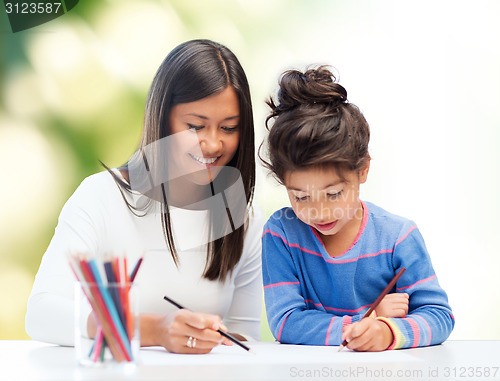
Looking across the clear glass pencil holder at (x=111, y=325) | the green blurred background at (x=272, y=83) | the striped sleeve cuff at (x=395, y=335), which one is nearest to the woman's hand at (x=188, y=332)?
the clear glass pencil holder at (x=111, y=325)

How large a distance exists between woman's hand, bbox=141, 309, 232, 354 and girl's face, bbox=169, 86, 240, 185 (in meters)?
0.39

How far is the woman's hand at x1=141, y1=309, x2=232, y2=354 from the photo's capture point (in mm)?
1010

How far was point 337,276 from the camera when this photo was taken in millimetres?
1264

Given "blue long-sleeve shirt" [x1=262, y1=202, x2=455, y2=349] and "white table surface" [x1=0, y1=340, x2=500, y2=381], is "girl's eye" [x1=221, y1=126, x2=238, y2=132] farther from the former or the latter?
"white table surface" [x1=0, y1=340, x2=500, y2=381]

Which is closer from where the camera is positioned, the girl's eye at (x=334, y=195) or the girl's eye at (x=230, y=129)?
the girl's eye at (x=334, y=195)

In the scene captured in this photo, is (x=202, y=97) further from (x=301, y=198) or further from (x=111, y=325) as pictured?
(x=111, y=325)

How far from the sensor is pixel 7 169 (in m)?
2.05

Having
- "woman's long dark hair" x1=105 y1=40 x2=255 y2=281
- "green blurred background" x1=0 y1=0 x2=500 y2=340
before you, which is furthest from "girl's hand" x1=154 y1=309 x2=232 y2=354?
"green blurred background" x1=0 y1=0 x2=500 y2=340

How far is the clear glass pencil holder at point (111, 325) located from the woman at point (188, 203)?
0.35 meters

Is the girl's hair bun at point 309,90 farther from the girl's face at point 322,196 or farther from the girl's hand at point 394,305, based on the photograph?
the girl's hand at point 394,305

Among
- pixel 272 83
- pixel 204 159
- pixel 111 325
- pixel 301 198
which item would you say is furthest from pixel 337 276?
pixel 272 83

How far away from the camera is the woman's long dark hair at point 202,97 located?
4.35 feet

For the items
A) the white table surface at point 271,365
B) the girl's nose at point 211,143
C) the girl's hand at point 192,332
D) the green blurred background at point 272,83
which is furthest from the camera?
the green blurred background at point 272,83

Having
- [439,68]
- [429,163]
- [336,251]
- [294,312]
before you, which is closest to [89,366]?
[294,312]
